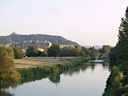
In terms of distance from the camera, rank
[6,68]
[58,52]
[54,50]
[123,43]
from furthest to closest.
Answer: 1. [58,52]
2. [54,50]
3. [6,68]
4. [123,43]

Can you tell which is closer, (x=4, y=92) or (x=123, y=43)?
(x=123, y=43)

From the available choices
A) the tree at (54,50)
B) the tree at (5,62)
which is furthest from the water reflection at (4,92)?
the tree at (54,50)

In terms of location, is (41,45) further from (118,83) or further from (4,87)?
(118,83)

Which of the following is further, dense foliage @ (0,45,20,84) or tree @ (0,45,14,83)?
tree @ (0,45,14,83)

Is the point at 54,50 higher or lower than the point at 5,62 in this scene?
higher

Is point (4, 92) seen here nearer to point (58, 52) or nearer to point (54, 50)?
point (54, 50)

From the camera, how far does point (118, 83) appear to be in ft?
85.5

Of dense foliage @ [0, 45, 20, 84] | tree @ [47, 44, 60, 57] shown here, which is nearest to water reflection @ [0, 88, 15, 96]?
dense foliage @ [0, 45, 20, 84]

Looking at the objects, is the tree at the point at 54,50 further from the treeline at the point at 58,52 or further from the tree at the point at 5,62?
the tree at the point at 5,62

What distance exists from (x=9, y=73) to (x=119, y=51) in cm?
2112

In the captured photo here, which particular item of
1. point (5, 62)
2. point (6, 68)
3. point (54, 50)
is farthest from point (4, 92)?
point (54, 50)

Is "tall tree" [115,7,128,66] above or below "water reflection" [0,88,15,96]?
above

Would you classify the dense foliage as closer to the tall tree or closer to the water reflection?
the water reflection

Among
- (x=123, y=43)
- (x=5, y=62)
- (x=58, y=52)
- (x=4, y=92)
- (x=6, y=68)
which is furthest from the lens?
(x=58, y=52)
